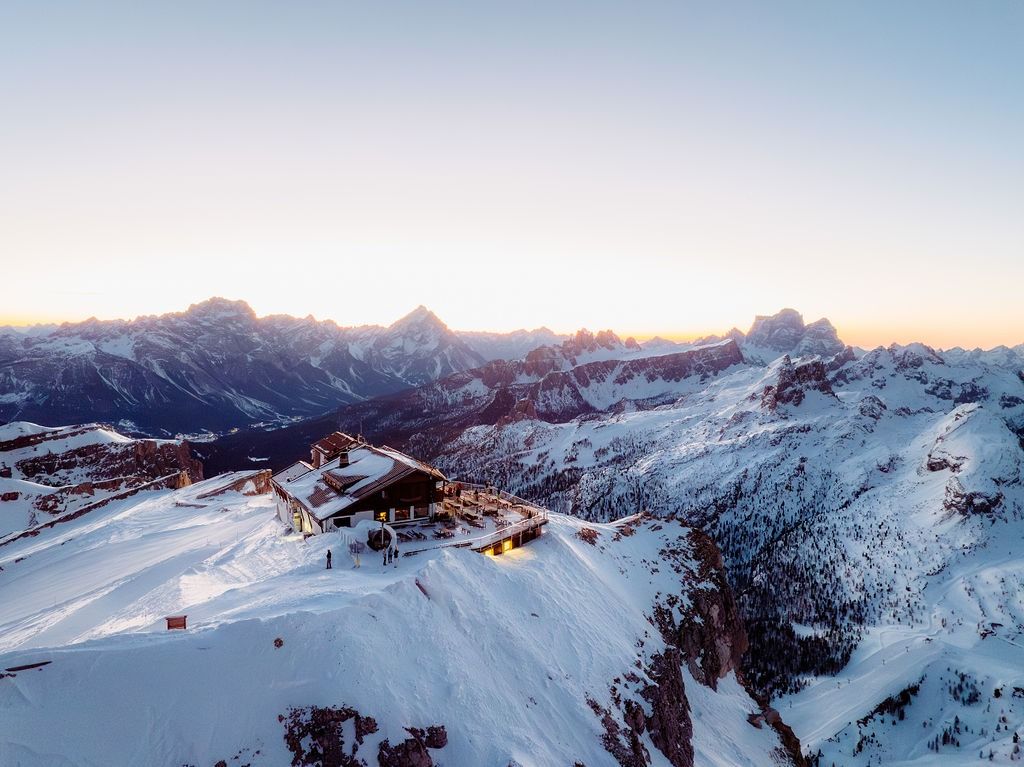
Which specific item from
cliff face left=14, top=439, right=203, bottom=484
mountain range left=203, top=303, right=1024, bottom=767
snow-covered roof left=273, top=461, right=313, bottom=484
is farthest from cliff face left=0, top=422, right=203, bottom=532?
mountain range left=203, top=303, right=1024, bottom=767

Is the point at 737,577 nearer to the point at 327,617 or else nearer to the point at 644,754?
the point at 644,754

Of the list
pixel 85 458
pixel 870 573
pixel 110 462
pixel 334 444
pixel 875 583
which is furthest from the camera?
pixel 870 573

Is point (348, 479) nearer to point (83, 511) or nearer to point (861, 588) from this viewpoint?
point (83, 511)

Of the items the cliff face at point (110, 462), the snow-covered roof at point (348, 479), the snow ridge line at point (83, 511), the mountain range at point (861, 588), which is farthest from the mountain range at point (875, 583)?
the cliff face at point (110, 462)

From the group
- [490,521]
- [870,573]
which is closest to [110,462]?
[490,521]

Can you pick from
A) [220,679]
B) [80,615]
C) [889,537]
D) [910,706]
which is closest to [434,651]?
[220,679]

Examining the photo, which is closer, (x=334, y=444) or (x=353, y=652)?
(x=353, y=652)
